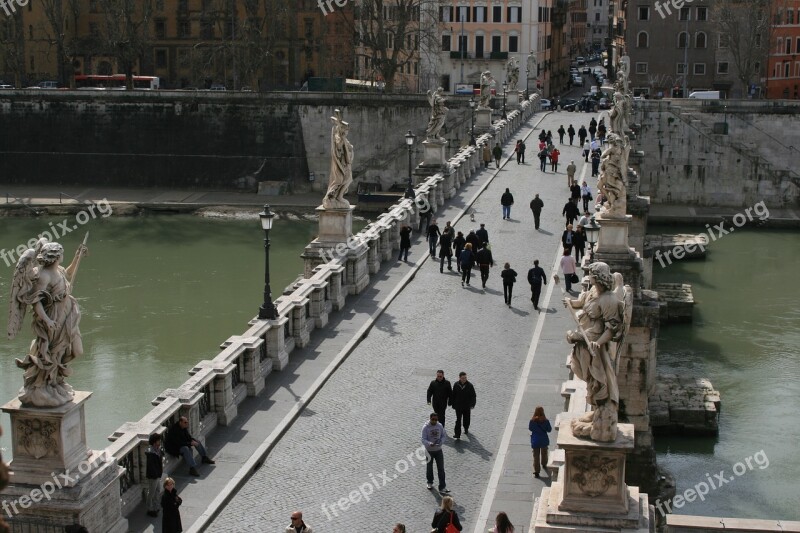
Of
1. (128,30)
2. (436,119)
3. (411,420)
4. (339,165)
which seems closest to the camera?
(411,420)

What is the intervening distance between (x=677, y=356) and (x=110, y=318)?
14.6m

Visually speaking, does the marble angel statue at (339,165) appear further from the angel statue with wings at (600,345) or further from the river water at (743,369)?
the angel statue with wings at (600,345)

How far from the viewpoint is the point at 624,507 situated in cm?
1178

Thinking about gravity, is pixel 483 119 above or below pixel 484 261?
above

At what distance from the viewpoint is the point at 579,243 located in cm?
2750

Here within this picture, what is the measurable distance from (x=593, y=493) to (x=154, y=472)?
514 cm

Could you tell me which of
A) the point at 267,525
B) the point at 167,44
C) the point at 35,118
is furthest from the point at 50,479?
the point at 167,44

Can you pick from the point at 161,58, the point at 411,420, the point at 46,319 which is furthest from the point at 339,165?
the point at 161,58

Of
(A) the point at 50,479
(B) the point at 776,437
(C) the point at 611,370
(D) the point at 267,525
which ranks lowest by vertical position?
(B) the point at 776,437

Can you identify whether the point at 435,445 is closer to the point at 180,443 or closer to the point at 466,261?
the point at 180,443

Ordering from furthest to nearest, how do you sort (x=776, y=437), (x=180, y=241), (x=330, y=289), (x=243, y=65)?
(x=243, y=65)
(x=180, y=241)
(x=776, y=437)
(x=330, y=289)

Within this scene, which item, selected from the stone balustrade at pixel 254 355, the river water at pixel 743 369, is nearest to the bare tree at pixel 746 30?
the river water at pixel 743 369

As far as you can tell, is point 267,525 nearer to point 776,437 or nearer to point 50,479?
point 50,479

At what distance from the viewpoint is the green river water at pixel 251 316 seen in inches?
964
